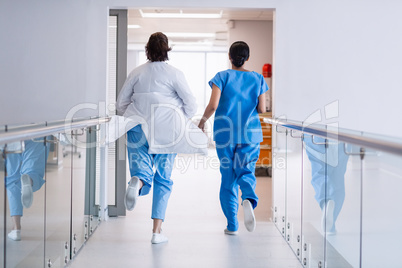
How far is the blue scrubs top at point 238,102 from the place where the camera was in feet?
14.6

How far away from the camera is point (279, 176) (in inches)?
200

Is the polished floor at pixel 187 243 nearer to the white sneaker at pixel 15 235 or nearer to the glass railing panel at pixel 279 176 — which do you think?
the glass railing panel at pixel 279 176

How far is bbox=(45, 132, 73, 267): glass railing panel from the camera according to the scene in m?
3.14

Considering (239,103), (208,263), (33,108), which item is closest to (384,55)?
(239,103)

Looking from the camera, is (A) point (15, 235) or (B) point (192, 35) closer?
(A) point (15, 235)

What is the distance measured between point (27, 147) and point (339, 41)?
3.58 meters

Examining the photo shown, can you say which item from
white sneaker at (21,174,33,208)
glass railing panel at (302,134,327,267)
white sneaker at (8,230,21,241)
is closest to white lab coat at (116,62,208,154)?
glass railing panel at (302,134,327,267)

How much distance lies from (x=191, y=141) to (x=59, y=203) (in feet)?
4.23

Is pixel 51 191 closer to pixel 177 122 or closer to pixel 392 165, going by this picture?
pixel 177 122

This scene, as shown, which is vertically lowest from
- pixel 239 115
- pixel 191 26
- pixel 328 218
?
pixel 328 218

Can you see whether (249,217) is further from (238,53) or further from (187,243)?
(238,53)

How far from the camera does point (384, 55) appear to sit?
535 cm

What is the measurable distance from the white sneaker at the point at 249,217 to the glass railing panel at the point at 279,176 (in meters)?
0.61

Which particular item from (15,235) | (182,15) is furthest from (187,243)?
(182,15)
